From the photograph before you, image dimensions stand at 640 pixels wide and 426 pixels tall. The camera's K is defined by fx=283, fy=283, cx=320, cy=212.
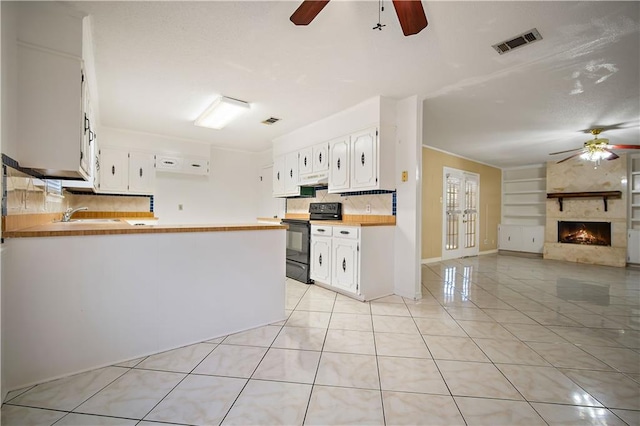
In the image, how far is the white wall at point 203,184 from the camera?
516 cm

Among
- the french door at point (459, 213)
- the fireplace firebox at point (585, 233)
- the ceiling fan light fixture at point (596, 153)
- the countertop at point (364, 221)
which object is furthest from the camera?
the fireplace firebox at point (585, 233)

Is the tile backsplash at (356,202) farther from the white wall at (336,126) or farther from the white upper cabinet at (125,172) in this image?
the white upper cabinet at (125,172)

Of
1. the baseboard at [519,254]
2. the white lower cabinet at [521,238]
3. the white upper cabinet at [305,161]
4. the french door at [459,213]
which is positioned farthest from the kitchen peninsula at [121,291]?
the white lower cabinet at [521,238]

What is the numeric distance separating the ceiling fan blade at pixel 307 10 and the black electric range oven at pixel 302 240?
272cm

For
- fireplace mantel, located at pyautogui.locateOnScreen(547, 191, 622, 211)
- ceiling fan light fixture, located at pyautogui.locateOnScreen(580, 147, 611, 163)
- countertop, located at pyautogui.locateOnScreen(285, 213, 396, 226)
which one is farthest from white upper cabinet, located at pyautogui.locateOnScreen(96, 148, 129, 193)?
fireplace mantel, located at pyautogui.locateOnScreen(547, 191, 622, 211)

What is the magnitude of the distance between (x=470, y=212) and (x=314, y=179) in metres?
4.48

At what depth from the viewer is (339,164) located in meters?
3.93

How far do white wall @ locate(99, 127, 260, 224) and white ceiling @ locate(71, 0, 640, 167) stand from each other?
745 mm

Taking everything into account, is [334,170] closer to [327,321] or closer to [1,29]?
[327,321]

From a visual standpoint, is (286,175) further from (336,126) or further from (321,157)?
(336,126)

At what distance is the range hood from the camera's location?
4.22 meters

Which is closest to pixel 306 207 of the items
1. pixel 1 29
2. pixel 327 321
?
pixel 327 321

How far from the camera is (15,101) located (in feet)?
5.88

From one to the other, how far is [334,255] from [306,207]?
1.95m
